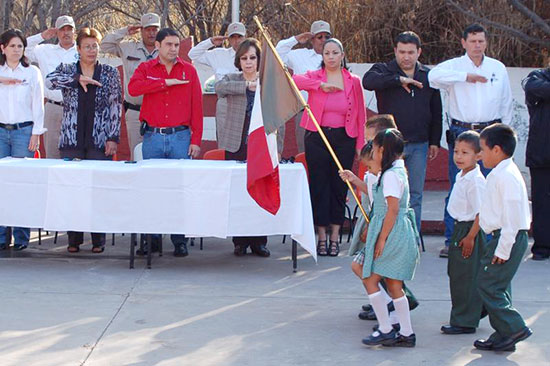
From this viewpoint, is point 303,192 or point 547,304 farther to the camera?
point 303,192

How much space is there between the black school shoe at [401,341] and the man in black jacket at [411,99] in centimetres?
301

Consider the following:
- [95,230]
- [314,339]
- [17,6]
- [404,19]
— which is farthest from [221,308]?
[17,6]

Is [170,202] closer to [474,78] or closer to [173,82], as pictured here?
[173,82]

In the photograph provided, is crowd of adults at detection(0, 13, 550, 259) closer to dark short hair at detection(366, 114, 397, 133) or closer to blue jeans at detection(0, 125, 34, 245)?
blue jeans at detection(0, 125, 34, 245)

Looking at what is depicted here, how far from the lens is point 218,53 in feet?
36.8

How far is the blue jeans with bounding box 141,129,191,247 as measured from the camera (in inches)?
339

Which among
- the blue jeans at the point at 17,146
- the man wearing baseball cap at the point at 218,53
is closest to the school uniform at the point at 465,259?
the blue jeans at the point at 17,146

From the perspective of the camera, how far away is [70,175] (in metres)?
7.88

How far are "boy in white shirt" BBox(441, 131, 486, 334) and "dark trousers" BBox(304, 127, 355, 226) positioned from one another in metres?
2.26

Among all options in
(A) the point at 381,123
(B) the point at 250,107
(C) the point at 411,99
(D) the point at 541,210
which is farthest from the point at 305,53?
(A) the point at 381,123

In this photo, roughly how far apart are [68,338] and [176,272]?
201 cm

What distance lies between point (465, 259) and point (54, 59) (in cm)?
530

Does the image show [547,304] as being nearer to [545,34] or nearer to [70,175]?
[70,175]

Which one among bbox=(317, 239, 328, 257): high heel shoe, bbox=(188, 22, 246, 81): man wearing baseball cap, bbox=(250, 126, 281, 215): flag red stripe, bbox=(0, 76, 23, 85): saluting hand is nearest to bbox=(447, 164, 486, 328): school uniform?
bbox=(250, 126, 281, 215): flag red stripe
